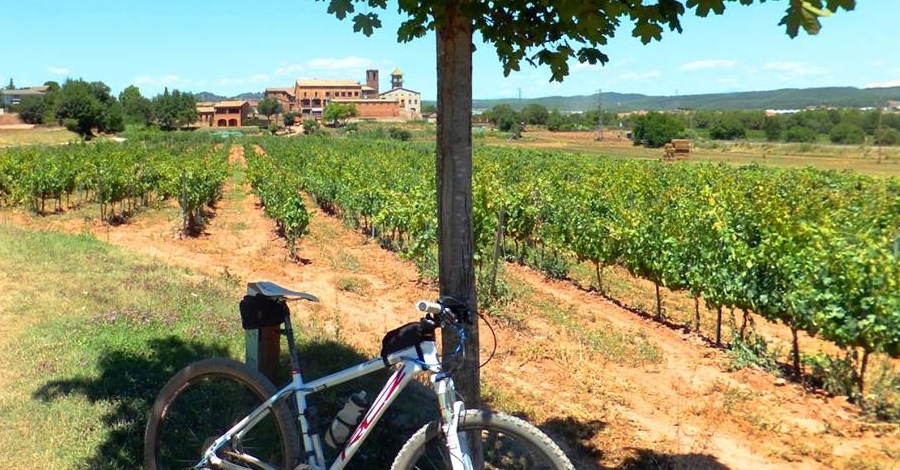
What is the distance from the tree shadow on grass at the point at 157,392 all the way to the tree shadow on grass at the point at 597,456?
941 mm

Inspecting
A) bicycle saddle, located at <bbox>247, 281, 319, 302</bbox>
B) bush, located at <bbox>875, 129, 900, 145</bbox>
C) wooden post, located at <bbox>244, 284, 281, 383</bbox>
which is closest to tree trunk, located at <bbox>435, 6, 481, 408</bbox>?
bicycle saddle, located at <bbox>247, 281, 319, 302</bbox>

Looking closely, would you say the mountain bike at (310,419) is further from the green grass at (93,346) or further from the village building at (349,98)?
the village building at (349,98)

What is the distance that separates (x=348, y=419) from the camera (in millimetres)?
2801

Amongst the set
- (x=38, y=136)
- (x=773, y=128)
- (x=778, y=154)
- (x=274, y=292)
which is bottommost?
(x=274, y=292)

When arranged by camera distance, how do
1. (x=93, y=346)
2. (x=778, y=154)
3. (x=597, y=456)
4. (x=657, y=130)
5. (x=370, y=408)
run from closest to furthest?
(x=370, y=408)
(x=597, y=456)
(x=93, y=346)
(x=778, y=154)
(x=657, y=130)

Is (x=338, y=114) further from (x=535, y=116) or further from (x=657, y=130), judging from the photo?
(x=657, y=130)

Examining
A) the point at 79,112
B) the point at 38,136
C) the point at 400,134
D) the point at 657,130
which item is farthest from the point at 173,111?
the point at 657,130

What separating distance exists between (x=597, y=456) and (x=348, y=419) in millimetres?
2249

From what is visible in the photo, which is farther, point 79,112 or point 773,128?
point 773,128

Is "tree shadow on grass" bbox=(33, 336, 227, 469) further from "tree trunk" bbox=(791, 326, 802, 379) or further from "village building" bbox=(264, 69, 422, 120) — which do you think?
"village building" bbox=(264, 69, 422, 120)

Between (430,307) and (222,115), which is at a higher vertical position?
(222,115)

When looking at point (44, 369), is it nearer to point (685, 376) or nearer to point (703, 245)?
point (685, 376)

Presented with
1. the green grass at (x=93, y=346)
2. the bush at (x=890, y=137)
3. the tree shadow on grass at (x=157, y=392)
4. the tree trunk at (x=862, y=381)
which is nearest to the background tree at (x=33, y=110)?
the green grass at (x=93, y=346)

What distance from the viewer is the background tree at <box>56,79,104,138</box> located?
240ft
